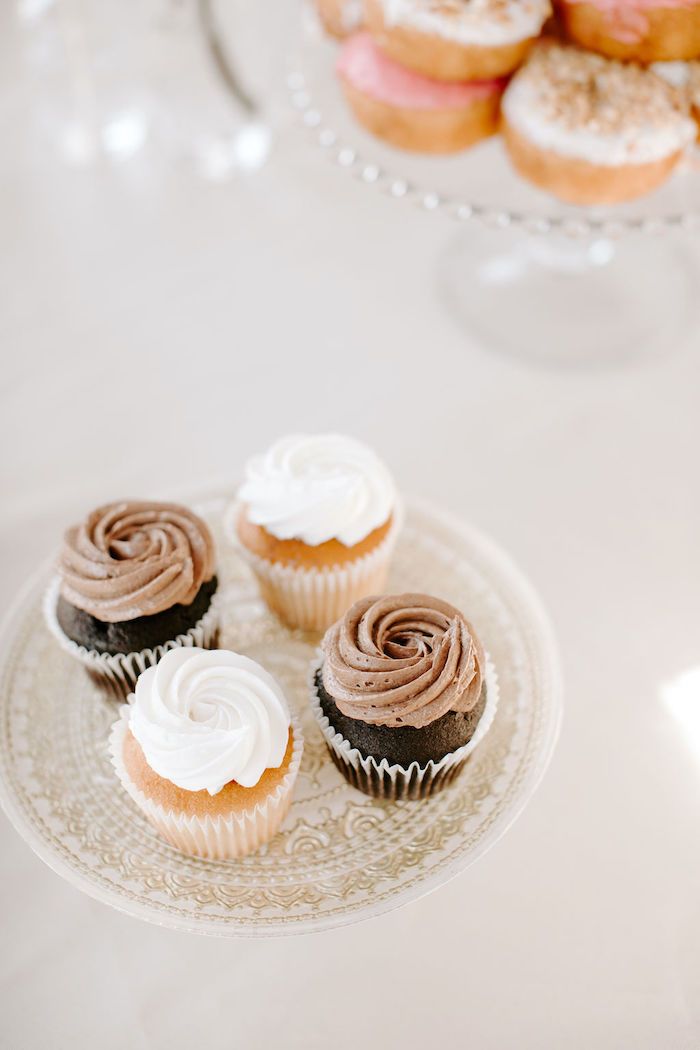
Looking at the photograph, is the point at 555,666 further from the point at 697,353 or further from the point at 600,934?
the point at 697,353

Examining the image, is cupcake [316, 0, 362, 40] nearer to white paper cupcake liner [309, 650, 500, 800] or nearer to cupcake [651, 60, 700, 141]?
cupcake [651, 60, 700, 141]

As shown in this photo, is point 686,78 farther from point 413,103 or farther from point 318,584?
point 318,584

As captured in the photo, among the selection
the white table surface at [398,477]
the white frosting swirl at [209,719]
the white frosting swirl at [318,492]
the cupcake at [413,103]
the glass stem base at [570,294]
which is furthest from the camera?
the glass stem base at [570,294]

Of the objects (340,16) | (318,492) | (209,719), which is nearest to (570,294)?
(340,16)

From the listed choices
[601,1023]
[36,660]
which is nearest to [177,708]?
[36,660]

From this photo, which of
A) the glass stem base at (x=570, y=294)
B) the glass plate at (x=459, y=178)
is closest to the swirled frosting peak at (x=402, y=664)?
the glass plate at (x=459, y=178)

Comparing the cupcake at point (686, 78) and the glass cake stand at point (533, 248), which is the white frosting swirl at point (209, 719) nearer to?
the glass cake stand at point (533, 248)
